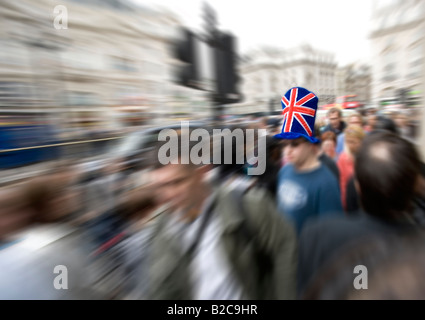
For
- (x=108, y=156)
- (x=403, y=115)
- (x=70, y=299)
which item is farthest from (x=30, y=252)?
(x=403, y=115)

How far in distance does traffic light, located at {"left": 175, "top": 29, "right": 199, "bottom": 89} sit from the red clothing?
816 mm

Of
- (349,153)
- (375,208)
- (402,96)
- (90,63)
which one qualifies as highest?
(90,63)

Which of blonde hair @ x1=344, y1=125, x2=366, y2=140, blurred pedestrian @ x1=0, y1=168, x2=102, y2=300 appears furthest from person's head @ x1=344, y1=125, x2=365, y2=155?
blurred pedestrian @ x1=0, y1=168, x2=102, y2=300

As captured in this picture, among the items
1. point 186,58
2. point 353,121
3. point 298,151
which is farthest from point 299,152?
point 186,58

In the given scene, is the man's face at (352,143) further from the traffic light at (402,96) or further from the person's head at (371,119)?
the traffic light at (402,96)

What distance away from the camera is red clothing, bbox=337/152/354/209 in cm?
96

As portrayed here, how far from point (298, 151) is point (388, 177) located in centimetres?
42

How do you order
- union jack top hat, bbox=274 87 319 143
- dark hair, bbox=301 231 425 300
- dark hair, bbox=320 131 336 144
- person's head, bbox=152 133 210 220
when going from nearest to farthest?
dark hair, bbox=301 231 425 300 < person's head, bbox=152 133 210 220 < union jack top hat, bbox=274 87 319 143 < dark hair, bbox=320 131 336 144

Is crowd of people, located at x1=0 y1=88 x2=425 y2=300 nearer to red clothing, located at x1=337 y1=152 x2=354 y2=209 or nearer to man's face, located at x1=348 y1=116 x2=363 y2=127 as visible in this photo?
red clothing, located at x1=337 y1=152 x2=354 y2=209

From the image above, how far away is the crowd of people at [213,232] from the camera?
2.14ft

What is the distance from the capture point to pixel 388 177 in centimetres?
66

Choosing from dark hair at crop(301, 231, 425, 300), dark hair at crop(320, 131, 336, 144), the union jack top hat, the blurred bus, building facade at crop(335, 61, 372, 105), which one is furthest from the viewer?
dark hair at crop(320, 131, 336, 144)

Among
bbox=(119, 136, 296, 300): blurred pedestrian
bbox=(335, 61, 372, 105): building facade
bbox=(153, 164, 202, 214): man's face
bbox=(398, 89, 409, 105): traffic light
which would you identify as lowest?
bbox=(119, 136, 296, 300): blurred pedestrian

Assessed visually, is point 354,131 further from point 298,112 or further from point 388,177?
point 388,177
